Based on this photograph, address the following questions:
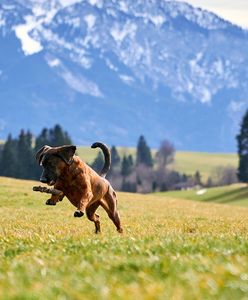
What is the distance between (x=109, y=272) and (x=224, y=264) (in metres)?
1.18

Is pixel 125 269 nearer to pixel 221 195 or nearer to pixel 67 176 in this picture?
pixel 67 176

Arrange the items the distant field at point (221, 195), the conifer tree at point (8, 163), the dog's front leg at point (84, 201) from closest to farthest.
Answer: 1. the dog's front leg at point (84, 201)
2. the distant field at point (221, 195)
3. the conifer tree at point (8, 163)

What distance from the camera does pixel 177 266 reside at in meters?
8.25

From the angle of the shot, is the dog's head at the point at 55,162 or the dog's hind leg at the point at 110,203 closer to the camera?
the dog's head at the point at 55,162

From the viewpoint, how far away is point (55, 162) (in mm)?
14648

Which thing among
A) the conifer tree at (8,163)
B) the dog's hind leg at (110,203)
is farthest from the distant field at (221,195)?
the dog's hind leg at (110,203)

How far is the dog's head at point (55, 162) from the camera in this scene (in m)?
14.6

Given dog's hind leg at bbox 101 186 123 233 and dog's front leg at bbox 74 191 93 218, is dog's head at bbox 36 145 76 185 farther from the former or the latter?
dog's hind leg at bbox 101 186 123 233

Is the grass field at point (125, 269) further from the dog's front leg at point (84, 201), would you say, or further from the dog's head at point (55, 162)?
the dog's head at point (55, 162)

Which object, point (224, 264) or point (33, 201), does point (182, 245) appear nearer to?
point (224, 264)

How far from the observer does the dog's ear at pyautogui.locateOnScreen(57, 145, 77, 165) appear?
14.7 metres

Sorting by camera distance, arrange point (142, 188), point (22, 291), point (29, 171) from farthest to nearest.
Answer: point (142, 188) → point (29, 171) → point (22, 291)

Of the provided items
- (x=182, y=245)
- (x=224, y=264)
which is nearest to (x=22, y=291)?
(x=224, y=264)

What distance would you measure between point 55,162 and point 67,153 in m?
0.27
